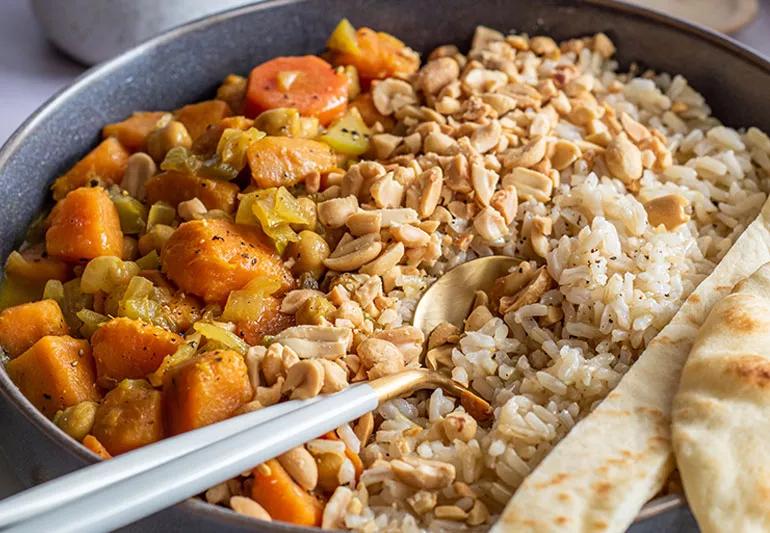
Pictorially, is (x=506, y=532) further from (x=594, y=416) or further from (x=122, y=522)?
(x=122, y=522)

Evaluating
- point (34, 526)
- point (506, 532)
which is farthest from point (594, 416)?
point (34, 526)

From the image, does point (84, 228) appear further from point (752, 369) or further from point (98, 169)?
point (752, 369)

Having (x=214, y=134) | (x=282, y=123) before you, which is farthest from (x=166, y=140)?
(x=282, y=123)

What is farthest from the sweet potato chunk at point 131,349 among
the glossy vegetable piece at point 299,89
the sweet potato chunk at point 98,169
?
the glossy vegetable piece at point 299,89

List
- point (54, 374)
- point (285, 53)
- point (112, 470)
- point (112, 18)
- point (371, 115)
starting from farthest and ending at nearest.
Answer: point (112, 18)
point (285, 53)
point (371, 115)
point (54, 374)
point (112, 470)

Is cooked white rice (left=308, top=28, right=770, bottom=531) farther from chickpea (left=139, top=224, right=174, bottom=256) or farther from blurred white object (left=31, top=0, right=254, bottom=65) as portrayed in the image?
blurred white object (left=31, top=0, right=254, bottom=65)

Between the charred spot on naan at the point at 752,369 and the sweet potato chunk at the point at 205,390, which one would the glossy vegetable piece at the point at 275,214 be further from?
the charred spot on naan at the point at 752,369
